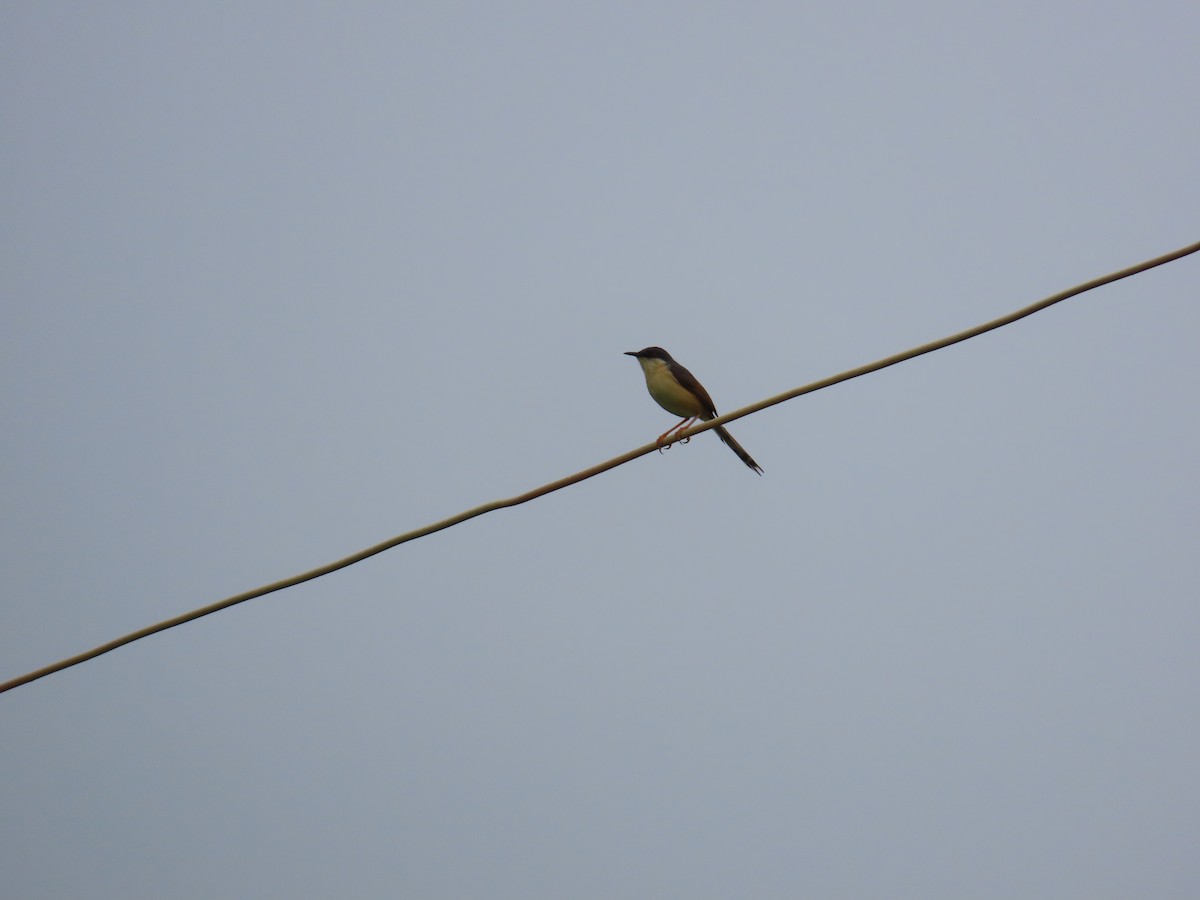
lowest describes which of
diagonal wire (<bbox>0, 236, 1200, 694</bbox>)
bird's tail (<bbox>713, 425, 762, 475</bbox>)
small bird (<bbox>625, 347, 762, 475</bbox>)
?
diagonal wire (<bbox>0, 236, 1200, 694</bbox>)

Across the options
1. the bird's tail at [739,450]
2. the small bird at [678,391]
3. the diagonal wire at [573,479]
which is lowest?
the diagonal wire at [573,479]

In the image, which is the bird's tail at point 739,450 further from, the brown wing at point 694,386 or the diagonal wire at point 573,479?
the diagonal wire at point 573,479

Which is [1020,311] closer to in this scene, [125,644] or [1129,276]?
[1129,276]

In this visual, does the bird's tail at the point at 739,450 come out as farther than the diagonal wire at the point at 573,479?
Yes

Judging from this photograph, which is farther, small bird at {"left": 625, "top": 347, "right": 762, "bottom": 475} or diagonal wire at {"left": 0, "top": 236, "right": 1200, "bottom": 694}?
small bird at {"left": 625, "top": 347, "right": 762, "bottom": 475}

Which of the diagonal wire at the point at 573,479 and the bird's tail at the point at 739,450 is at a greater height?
the bird's tail at the point at 739,450

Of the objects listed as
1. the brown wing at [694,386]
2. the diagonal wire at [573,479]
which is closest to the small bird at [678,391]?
the brown wing at [694,386]

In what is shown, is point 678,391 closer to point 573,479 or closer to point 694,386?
point 694,386

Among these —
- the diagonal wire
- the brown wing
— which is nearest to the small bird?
the brown wing

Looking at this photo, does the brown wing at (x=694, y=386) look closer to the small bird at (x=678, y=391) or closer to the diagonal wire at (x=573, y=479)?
the small bird at (x=678, y=391)

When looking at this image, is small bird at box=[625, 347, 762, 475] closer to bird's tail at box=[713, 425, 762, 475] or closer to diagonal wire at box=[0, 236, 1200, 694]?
bird's tail at box=[713, 425, 762, 475]

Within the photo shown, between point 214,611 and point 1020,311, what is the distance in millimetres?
3320

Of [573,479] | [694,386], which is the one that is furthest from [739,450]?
[573,479]

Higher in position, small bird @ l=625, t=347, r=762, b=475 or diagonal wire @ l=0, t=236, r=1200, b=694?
small bird @ l=625, t=347, r=762, b=475
